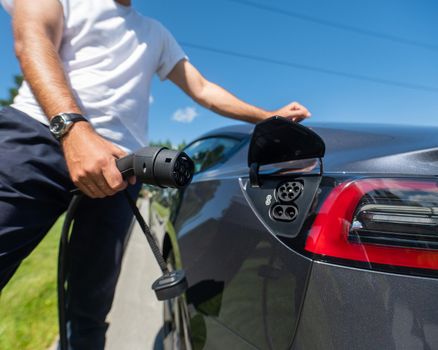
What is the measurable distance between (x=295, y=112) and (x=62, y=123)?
3.50 feet

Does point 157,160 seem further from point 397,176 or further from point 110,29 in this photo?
point 110,29

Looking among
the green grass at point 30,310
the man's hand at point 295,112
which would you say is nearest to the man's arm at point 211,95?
the man's hand at point 295,112

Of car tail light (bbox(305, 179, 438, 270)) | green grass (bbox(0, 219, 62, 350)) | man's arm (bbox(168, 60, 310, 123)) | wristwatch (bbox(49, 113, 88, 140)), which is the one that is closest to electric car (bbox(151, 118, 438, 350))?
car tail light (bbox(305, 179, 438, 270))

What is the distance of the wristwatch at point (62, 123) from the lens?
1.02 meters

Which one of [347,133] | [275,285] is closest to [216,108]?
[347,133]

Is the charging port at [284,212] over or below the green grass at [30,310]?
over

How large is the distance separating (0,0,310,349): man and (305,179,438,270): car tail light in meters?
0.59

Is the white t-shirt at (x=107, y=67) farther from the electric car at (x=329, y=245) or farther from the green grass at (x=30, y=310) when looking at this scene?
the green grass at (x=30, y=310)

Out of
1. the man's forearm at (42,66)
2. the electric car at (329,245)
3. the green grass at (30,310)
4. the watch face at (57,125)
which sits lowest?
the green grass at (30,310)

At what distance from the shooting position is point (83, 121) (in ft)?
3.42

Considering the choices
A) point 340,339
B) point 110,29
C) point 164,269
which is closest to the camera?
point 340,339

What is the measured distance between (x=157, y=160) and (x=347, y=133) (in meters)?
0.71

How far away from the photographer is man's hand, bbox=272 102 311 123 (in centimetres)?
163

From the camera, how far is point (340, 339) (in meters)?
0.71
